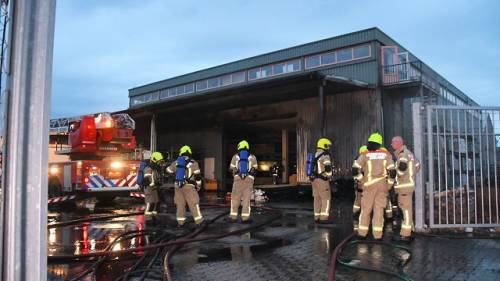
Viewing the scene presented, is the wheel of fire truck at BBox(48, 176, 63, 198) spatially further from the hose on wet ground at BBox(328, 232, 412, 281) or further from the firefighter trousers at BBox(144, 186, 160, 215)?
the hose on wet ground at BBox(328, 232, 412, 281)

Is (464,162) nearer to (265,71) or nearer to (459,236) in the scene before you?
(459,236)

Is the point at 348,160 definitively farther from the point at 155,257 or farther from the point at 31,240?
the point at 31,240

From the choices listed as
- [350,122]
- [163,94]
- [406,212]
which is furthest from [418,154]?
[163,94]

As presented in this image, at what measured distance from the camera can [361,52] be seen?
18938mm

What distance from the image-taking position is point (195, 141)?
25.3 metres

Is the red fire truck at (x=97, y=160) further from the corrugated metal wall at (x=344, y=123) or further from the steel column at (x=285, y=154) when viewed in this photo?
the steel column at (x=285, y=154)

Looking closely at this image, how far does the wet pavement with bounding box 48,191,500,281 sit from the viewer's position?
4965 mm

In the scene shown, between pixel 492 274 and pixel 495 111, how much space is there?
11.4 ft

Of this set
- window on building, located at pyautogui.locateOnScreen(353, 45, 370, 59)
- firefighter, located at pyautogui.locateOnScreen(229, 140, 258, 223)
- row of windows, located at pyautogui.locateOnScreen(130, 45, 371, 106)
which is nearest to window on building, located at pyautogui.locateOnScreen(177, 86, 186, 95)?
row of windows, located at pyautogui.locateOnScreen(130, 45, 371, 106)

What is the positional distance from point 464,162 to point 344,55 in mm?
12795

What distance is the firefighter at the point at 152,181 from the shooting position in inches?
369

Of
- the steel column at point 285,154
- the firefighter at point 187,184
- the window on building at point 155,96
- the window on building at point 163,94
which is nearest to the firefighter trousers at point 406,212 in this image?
the firefighter at point 187,184

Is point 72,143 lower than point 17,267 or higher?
higher

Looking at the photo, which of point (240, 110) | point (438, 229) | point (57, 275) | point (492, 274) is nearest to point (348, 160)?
point (240, 110)
